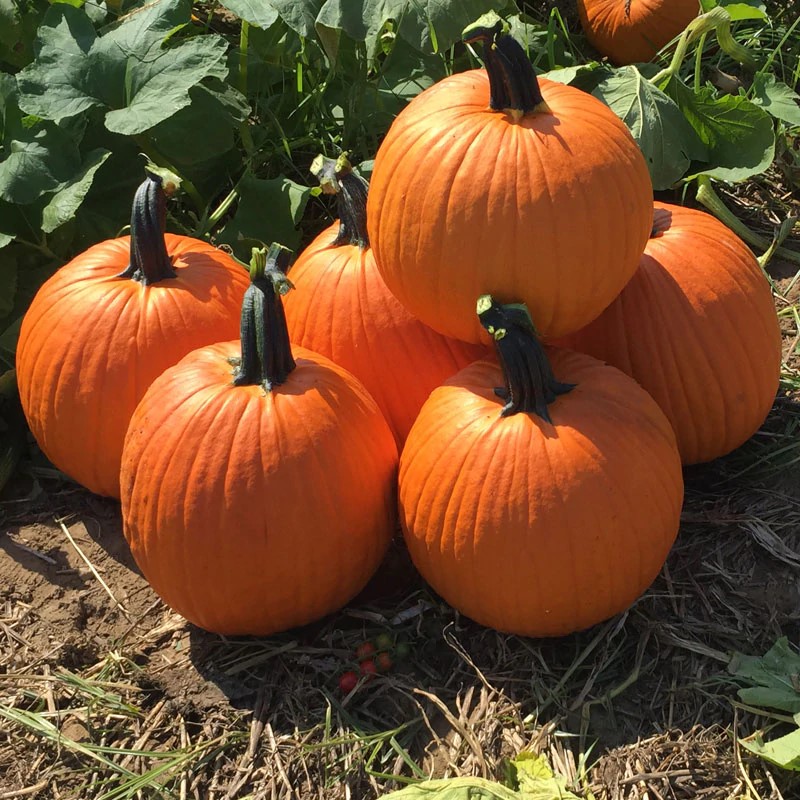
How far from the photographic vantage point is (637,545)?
7.69 feet

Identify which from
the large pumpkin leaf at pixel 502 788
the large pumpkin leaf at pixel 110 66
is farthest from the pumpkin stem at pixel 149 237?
the large pumpkin leaf at pixel 502 788

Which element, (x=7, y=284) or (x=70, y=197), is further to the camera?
(x=7, y=284)

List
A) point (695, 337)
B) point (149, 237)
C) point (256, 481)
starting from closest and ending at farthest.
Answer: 1. point (256, 481)
2. point (695, 337)
3. point (149, 237)

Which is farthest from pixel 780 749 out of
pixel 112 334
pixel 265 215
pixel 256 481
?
pixel 265 215

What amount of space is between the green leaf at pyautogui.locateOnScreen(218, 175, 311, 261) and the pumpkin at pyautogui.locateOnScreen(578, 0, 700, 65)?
194 cm

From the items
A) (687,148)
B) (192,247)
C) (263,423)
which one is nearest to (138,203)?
(192,247)

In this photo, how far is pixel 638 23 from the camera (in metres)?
4.55

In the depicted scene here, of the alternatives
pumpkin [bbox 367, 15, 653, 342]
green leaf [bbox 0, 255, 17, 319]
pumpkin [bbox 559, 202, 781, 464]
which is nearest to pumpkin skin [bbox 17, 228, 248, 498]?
green leaf [bbox 0, 255, 17, 319]

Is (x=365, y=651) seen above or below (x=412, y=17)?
below

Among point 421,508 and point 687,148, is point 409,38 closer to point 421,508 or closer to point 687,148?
point 687,148

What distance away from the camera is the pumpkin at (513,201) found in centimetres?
231

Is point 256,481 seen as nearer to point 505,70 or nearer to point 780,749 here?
point 505,70

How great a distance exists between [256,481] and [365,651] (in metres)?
0.52

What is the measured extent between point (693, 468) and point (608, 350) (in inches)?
19.9
